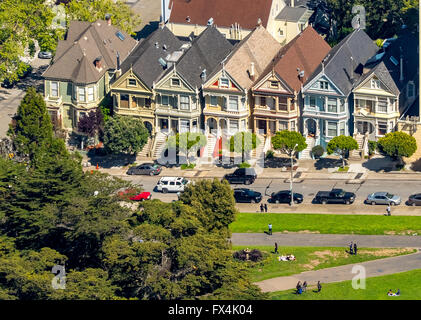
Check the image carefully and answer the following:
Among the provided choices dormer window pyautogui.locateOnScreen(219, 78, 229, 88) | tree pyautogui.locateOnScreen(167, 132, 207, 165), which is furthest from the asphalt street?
dormer window pyautogui.locateOnScreen(219, 78, 229, 88)

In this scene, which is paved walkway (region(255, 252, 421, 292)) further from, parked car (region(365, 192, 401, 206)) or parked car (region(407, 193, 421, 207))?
parked car (region(365, 192, 401, 206))

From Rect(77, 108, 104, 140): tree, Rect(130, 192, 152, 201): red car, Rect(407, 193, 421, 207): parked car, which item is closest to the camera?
Rect(407, 193, 421, 207): parked car

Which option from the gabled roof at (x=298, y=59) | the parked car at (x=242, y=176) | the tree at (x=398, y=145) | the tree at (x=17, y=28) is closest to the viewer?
the tree at (x=398, y=145)

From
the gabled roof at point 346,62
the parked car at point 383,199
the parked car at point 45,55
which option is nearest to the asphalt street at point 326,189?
the parked car at point 383,199

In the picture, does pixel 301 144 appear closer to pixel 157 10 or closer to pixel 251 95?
pixel 251 95

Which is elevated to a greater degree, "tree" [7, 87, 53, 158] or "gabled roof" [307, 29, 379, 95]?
"gabled roof" [307, 29, 379, 95]

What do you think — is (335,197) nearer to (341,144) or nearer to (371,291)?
(341,144)

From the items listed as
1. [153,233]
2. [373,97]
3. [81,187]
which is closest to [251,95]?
[373,97]

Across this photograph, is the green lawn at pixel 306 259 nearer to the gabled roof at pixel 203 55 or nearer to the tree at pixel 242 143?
the tree at pixel 242 143
